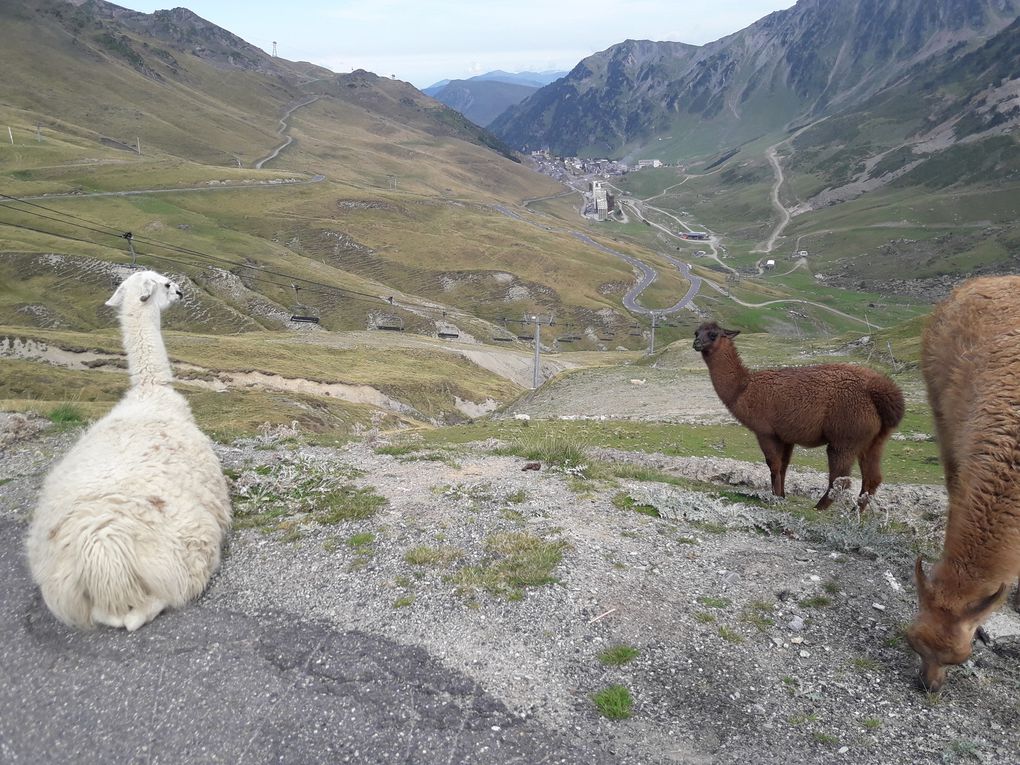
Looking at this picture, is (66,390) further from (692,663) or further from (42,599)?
A: (692,663)

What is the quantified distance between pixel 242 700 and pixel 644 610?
5.08 meters

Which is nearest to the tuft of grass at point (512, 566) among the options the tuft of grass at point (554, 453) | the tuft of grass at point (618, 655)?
the tuft of grass at point (618, 655)

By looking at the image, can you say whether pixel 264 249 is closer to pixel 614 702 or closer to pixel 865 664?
pixel 614 702

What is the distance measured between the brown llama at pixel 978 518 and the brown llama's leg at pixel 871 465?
177 inches

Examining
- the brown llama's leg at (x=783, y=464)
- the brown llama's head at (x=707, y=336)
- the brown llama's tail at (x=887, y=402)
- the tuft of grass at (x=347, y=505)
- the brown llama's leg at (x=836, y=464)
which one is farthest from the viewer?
the brown llama's head at (x=707, y=336)

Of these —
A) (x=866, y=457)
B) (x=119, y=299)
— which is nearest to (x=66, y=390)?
(x=119, y=299)

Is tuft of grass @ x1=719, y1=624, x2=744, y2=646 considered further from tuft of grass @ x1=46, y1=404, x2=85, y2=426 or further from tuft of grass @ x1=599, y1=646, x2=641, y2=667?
tuft of grass @ x1=46, y1=404, x2=85, y2=426

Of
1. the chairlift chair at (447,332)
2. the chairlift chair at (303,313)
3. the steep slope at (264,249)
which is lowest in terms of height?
the chairlift chair at (447,332)

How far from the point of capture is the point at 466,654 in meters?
7.54

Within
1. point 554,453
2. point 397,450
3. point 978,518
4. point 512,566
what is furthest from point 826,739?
point 397,450

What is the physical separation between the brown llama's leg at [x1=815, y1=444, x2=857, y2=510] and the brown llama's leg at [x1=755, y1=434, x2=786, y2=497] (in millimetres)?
895

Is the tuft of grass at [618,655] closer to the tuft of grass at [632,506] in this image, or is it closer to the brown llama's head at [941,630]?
the brown llama's head at [941,630]

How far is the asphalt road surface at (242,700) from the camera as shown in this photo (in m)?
6.26

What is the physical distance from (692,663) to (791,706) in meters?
1.12
